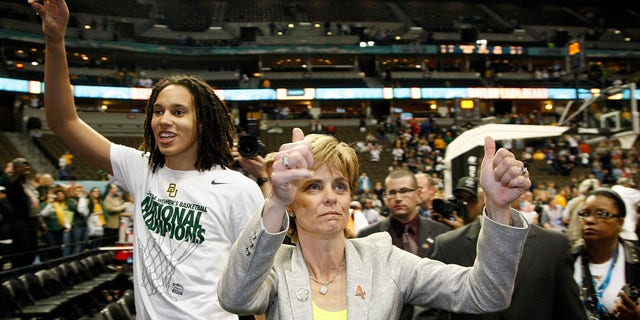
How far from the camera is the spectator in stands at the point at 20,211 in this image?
6.22 meters

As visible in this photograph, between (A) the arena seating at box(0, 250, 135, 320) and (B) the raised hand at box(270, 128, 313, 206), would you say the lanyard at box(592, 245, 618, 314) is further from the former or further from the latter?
(A) the arena seating at box(0, 250, 135, 320)

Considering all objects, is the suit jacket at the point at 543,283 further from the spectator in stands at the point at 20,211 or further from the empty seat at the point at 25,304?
the spectator in stands at the point at 20,211

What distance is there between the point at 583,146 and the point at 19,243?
2138 centimetres

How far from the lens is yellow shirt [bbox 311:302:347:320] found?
1.63 metres

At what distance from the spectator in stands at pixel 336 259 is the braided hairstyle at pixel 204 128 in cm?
65

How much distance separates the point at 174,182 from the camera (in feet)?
7.22

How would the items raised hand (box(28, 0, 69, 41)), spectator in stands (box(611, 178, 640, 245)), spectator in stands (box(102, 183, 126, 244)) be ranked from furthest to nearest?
1. spectator in stands (box(102, 183, 126, 244))
2. spectator in stands (box(611, 178, 640, 245))
3. raised hand (box(28, 0, 69, 41))

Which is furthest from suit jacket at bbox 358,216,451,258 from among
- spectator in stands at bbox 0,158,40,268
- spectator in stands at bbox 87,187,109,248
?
spectator in stands at bbox 87,187,109,248

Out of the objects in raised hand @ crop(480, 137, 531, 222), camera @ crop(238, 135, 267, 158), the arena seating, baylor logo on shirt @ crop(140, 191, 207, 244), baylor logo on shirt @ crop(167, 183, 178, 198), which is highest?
camera @ crop(238, 135, 267, 158)

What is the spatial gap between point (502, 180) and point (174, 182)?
1336 mm

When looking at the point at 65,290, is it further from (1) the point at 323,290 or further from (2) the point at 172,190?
(1) the point at 323,290

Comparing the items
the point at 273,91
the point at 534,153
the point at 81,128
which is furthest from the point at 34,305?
the point at 273,91

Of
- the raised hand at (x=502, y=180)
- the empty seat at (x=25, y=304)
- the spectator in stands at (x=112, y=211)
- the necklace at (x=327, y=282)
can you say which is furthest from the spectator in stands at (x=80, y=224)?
the raised hand at (x=502, y=180)

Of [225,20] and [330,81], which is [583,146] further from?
[225,20]
